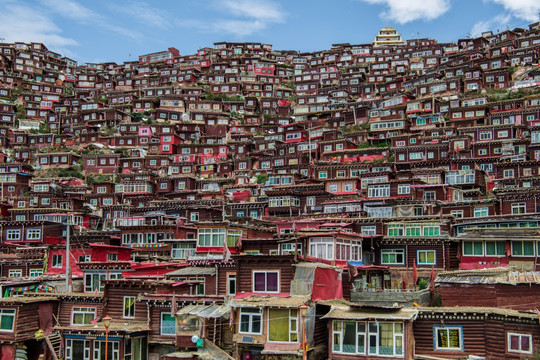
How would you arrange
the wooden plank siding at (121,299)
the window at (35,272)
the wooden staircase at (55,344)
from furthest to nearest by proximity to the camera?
1. the window at (35,272)
2. the wooden staircase at (55,344)
3. the wooden plank siding at (121,299)

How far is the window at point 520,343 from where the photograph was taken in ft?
77.6

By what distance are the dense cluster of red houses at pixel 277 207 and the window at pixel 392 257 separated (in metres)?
0.17

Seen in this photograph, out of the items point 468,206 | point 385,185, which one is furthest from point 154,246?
point 468,206

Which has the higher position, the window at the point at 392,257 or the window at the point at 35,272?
the window at the point at 392,257

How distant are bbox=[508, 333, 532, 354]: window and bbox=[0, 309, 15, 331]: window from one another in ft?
96.3

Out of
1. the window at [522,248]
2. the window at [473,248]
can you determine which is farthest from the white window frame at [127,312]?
the window at [522,248]

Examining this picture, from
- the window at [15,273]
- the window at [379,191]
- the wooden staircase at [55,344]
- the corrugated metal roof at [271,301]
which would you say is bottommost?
the wooden staircase at [55,344]

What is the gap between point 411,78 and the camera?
385 feet

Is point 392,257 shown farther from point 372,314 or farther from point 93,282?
point 93,282

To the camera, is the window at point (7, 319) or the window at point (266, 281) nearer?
the window at point (266, 281)

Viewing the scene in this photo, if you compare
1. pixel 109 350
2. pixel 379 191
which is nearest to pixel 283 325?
pixel 109 350

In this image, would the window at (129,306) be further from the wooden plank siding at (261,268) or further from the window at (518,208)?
the window at (518,208)

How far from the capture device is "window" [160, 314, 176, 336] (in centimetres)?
3159

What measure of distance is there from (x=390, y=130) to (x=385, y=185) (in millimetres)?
30907
